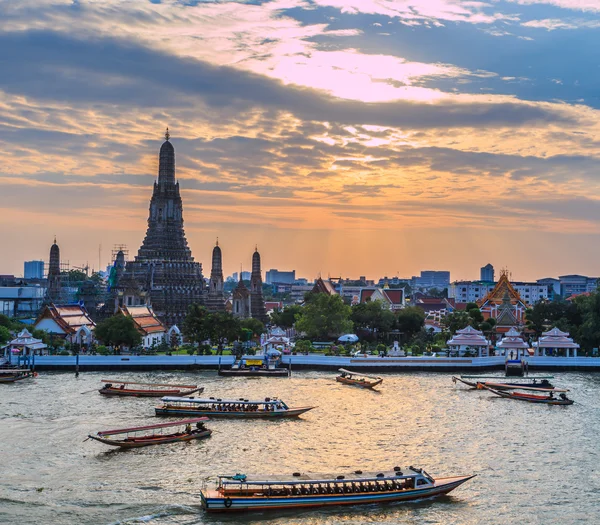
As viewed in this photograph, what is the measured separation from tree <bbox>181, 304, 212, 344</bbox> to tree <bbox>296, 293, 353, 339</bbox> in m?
13.5

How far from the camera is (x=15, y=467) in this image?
1537 inches

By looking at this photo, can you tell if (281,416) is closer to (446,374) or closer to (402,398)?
(402,398)

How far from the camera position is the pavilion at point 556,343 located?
271ft

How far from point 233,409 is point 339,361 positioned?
2650cm

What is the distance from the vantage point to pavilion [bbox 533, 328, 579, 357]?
82.7m

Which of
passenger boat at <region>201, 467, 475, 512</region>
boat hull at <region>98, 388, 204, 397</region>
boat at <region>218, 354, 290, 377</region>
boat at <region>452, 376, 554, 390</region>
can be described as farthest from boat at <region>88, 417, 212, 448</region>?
boat at <region>452, 376, 554, 390</region>

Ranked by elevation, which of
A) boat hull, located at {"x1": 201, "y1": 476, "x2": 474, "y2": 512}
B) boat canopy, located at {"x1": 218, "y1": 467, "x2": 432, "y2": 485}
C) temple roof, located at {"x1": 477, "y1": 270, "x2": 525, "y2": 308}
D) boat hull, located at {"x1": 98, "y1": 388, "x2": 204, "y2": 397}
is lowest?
boat hull, located at {"x1": 201, "y1": 476, "x2": 474, "y2": 512}

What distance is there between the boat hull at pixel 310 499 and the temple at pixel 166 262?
79.0 meters

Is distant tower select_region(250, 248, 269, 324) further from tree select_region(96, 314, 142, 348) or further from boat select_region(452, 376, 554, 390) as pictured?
boat select_region(452, 376, 554, 390)

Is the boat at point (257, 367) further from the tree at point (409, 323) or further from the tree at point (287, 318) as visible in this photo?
the tree at point (287, 318)

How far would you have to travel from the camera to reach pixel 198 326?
85.7 metres

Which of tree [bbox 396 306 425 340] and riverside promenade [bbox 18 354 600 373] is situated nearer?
riverside promenade [bbox 18 354 600 373]

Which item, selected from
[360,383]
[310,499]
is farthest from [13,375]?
[310,499]

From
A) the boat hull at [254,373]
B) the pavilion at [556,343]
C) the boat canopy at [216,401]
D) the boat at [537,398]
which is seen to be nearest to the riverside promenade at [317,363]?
the boat hull at [254,373]
